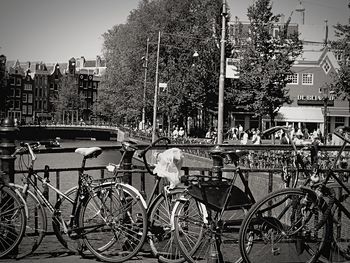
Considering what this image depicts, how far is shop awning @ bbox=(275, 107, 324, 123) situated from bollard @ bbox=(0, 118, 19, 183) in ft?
104

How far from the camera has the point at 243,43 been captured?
23.9 meters

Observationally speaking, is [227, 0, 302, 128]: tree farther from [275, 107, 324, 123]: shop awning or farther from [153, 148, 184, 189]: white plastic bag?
[153, 148, 184, 189]: white plastic bag

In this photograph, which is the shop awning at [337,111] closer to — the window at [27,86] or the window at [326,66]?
the window at [326,66]

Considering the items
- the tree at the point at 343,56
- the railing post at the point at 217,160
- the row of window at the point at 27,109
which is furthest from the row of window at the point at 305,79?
the railing post at the point at 217,160

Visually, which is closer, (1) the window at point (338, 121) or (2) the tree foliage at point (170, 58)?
(2) the tree foliage at point (170, 58)

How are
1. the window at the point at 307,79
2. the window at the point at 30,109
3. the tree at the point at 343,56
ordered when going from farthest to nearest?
the window at the point at 30,109 → the window at the point at 307,79 → the tree at the point at 343,56

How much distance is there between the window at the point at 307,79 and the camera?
1447 inches

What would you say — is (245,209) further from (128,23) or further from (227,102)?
(128,23)

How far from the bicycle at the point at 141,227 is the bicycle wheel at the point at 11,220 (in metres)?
0.46

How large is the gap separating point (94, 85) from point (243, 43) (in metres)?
50.1

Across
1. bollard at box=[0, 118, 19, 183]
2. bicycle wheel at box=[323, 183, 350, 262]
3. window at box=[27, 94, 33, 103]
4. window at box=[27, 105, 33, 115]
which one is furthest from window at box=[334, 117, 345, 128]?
window at box=[27, 94, 33, 103]

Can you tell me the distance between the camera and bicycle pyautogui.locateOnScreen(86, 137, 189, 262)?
327cm

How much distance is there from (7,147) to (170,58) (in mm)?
26794

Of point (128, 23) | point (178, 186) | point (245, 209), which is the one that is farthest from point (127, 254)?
point (128, 23)
